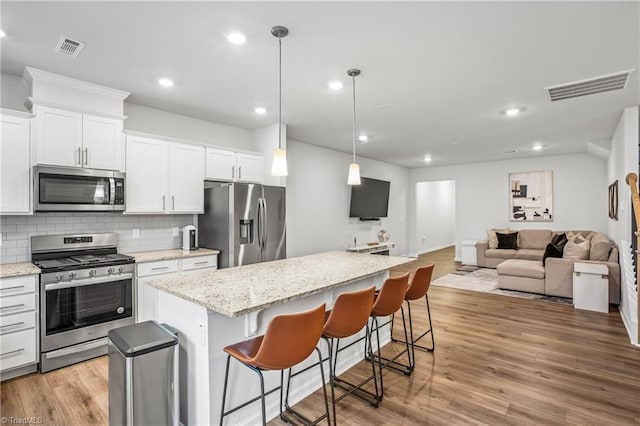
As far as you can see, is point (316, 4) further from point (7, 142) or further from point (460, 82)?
point (7, 142)

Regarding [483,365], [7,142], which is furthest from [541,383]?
[7,142]

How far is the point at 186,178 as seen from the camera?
4066 millimetres

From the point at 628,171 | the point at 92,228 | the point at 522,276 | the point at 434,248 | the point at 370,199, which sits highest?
the point at 628,171

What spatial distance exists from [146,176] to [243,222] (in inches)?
48.5

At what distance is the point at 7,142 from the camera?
285cm

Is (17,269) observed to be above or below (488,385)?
above

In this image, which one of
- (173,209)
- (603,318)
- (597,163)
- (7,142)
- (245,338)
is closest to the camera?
(245,338)

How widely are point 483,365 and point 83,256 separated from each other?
164 inches

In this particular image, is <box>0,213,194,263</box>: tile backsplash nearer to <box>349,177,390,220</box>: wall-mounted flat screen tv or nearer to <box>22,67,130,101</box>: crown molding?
<box>22,67,130,101</box>: crown molding

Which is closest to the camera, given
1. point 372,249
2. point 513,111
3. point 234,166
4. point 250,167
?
point 513,111

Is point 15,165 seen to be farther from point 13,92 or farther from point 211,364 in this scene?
point 211,364

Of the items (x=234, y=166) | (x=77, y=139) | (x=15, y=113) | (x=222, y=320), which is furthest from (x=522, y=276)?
(x=15, y=113)

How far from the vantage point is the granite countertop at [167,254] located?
3443mm

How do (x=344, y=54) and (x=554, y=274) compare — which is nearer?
(x=344, y=54)
